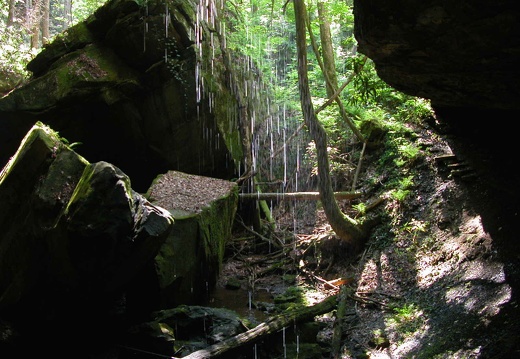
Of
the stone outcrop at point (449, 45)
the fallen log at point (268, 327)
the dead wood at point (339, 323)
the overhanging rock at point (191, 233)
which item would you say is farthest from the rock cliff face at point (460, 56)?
the overhanging rock at point (191, 233)

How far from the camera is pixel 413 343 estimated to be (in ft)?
20.0

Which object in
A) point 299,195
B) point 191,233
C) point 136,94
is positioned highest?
point 136,94

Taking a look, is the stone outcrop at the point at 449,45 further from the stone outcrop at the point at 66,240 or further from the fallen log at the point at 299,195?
the fallen log at the point at 299,195

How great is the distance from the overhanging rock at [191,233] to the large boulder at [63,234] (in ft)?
5.34

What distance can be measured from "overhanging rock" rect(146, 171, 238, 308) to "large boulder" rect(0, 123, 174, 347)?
1.63 meters

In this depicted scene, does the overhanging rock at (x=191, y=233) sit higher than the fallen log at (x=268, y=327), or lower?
higher

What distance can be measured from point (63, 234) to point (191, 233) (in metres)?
3.43

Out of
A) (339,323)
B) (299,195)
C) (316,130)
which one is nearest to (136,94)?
(299,195)

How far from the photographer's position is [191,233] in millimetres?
8469

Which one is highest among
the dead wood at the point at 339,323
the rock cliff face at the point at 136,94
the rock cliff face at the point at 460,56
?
the rock cliff face at the point at 136,94

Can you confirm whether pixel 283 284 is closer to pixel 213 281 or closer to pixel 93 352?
pixel 213 281

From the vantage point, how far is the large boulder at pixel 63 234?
17.3ft

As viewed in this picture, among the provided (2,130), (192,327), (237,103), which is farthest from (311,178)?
(2,130)

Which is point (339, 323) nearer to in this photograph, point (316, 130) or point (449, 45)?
point (316, 130)
